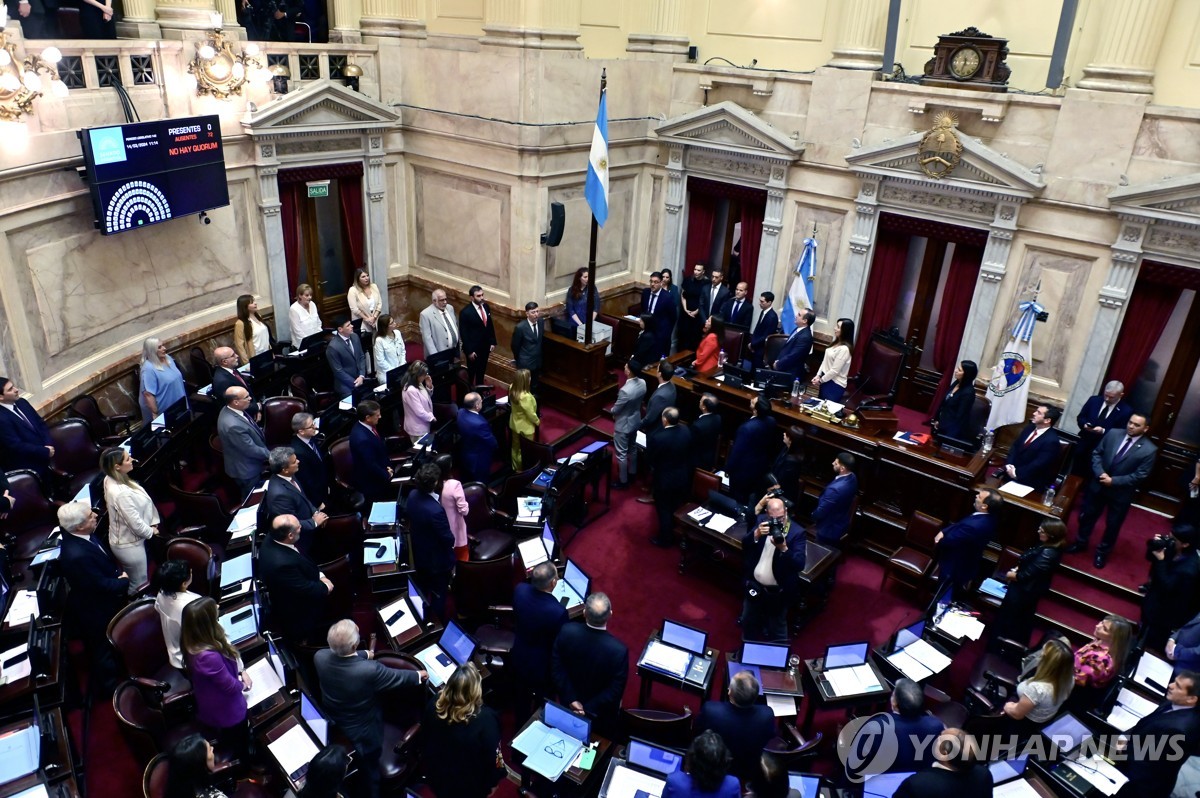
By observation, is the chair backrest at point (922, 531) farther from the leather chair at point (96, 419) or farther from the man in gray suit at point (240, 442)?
the leather chair at point (96, 419)

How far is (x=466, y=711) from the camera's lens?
4.10 meters

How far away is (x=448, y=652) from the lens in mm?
5332

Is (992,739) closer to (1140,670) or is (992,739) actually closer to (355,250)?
(1140,670)

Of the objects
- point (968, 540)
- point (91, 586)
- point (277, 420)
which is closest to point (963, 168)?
point (968, 540)

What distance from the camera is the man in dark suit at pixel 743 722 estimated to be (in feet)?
14.8

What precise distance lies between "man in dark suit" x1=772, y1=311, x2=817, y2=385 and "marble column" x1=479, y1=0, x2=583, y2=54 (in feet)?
15.5

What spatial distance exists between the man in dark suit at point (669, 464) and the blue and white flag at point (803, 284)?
382cm

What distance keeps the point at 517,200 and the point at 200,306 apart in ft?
14.0

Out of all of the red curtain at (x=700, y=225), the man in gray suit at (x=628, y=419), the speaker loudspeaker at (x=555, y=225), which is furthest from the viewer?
the red curtain at (x=700, y=225)

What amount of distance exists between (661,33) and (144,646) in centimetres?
1014

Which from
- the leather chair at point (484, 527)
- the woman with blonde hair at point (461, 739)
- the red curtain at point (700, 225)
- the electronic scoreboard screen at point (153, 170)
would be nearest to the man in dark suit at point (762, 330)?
the red curtain at point (700, 225)

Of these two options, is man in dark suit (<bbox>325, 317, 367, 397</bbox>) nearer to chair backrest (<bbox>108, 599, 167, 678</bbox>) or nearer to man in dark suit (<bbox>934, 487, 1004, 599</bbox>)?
chair backrest (<bbox>108, 599, 167, 678</bbox>)

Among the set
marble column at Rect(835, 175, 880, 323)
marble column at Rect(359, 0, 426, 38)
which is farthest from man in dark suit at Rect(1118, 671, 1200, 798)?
marble column at Rect(359, 0, 426, 38)

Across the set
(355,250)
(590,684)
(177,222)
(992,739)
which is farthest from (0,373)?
(992,739)
